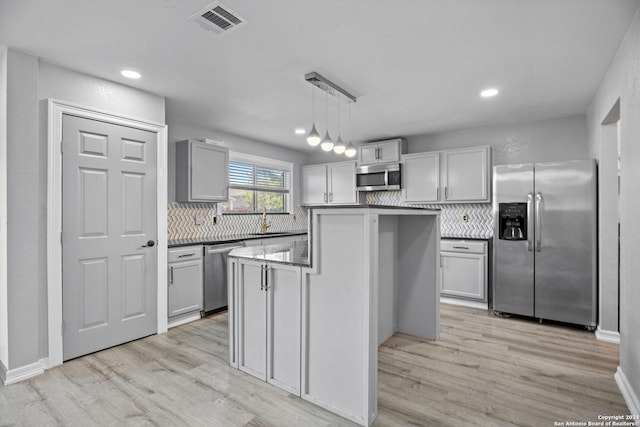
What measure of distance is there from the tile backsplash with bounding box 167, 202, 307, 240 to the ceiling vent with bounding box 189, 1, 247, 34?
2.73 meters

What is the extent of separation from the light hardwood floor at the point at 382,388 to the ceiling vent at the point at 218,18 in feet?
7.87

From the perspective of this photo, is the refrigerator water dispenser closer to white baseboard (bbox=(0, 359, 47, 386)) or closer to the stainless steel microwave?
the stainless steel microwave

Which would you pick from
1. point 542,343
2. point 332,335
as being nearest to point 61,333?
point 332,335

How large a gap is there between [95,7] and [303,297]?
2.12 meters

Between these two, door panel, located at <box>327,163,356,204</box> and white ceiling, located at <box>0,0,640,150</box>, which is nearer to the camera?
white ceiling, located at <box>0,0,640,150</box>

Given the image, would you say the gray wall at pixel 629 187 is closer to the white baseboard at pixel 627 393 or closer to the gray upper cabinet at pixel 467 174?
the white baseboard at pixel 627 393

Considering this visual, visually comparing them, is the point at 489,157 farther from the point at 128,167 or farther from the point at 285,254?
the point at 128,167

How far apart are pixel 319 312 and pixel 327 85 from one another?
6.57ft

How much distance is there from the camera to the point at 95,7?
6.30ft

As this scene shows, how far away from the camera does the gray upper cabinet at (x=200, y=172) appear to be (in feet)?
13.6

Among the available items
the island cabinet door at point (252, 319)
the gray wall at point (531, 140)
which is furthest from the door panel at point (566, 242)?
the island cabinet door at point (252, 319)

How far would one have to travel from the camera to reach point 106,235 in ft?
9.61

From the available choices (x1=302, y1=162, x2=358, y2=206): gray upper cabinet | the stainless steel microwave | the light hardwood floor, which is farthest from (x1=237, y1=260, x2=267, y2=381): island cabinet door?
(x1=302, y1=162, x2=358, y2=206): gray upper cabinet

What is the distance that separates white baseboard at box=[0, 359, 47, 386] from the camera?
7.66 ft
